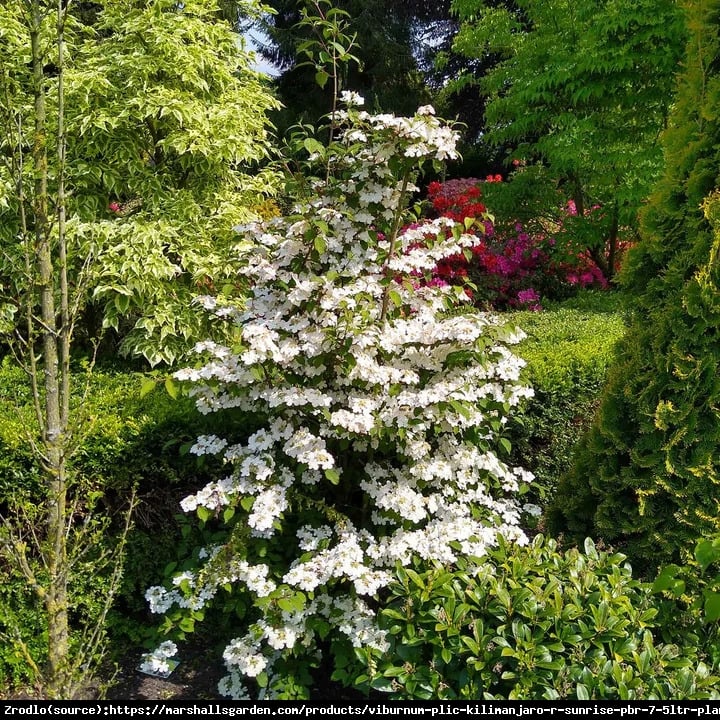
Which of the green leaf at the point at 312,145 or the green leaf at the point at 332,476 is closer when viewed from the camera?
the green leaf at the point at 332,476

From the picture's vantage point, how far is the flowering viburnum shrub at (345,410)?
2.23 meters

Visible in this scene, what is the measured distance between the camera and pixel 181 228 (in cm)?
423

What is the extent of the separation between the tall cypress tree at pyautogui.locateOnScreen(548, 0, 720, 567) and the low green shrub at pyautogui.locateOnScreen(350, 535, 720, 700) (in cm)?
38

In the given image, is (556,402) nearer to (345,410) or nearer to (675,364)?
(675,364)

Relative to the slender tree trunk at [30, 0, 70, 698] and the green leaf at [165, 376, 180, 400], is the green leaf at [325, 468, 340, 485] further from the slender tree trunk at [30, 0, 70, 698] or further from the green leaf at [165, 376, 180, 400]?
the slender tree trunk at [30, 0, 70, 698]

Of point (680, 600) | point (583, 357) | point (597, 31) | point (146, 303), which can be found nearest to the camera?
point (680, 600)

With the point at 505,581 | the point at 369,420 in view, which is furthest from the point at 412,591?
the point at 369,420

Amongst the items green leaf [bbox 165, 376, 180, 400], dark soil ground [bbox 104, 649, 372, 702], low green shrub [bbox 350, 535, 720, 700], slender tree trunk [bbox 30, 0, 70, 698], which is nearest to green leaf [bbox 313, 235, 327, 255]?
green leaf [bbox 165, 376, 180, 400]

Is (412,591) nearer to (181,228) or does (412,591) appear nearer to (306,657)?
(306,657)

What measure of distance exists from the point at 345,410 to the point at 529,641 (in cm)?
96

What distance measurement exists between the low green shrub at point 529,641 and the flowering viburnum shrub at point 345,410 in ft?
0.46

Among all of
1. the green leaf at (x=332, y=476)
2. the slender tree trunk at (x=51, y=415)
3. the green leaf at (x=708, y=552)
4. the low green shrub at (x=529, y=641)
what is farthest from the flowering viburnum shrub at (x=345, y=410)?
the green leaf at (x=708, y=552)

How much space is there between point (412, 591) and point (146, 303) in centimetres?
278

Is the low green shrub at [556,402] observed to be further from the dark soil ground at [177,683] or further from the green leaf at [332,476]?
the dark soil ground at [177,683]
